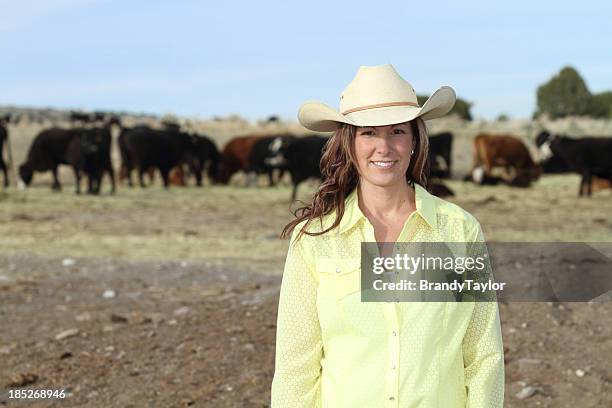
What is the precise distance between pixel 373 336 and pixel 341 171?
56 centimetres

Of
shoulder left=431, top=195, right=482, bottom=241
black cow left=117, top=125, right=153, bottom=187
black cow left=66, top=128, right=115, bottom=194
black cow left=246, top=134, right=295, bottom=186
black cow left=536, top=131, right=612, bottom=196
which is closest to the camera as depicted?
shoulder left=431, top=195, right=482, bottom=241

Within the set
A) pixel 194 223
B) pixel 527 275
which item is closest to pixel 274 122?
pixel 194 223

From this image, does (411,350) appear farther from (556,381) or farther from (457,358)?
(556,381)

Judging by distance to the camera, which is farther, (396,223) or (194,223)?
(194,223)

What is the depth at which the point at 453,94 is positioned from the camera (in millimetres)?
3289

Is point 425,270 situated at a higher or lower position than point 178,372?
higher

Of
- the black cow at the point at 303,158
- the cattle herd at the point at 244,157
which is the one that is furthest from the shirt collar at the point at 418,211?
the black cow at the point at 303,158

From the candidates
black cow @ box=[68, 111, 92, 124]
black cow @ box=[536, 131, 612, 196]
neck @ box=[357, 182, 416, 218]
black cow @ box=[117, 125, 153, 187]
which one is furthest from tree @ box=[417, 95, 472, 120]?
neck @ box=[357, 182, 416, 218]

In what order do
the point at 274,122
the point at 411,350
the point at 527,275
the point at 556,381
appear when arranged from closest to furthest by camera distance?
the point at 411,350, the point at 556,381, the point at 527,275, the point at 274,122

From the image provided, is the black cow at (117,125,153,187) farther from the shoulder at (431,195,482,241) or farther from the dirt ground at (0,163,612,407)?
the shoulder at (431,195,482,241)

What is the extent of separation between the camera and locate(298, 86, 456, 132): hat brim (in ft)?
10.0

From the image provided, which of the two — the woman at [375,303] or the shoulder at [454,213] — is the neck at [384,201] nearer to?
the woman at [375,303]

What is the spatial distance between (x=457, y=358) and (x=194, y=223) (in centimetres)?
1438

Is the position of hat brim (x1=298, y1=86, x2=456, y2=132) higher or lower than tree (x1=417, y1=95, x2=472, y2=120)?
higher
